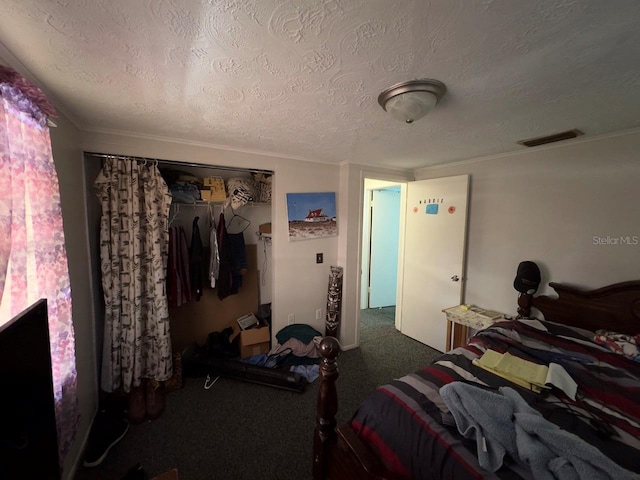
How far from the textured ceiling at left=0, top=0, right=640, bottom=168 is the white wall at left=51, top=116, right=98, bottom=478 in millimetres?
231

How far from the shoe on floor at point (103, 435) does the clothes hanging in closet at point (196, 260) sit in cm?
100

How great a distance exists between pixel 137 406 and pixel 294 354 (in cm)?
130

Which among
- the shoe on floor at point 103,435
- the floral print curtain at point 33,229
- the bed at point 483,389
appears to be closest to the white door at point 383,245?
the bed at point 483,389

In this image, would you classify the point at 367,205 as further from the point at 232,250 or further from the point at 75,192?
the point at 75,192

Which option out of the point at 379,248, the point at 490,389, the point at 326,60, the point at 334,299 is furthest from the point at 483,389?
the point at 379,248

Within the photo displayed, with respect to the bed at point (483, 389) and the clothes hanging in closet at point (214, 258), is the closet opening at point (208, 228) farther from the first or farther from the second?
the bed at point (483, 389)

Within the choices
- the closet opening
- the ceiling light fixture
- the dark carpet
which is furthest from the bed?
the closet opening

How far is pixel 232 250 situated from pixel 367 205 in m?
2.41

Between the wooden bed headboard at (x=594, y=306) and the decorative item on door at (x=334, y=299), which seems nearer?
the wooden bed headboard at (x=594, y=306)

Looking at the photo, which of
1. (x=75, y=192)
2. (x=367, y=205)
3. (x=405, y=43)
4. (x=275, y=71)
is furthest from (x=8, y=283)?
(x=367, y=205)

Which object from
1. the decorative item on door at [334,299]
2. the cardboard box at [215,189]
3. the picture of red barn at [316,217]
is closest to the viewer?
the cardboard box at [215,189]

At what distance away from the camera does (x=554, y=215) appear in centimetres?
209

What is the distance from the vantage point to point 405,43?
2.91 ft

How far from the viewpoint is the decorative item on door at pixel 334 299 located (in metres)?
2.76
